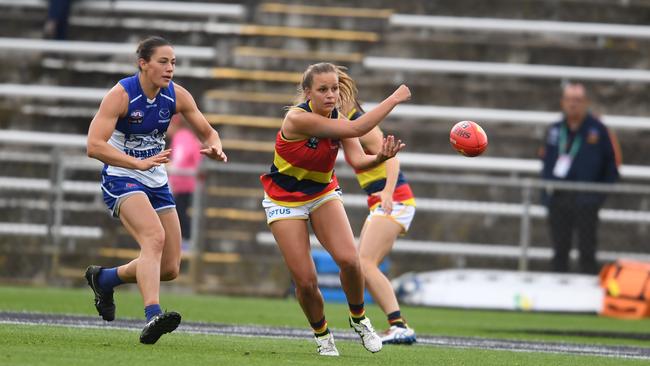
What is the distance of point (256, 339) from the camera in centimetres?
1046

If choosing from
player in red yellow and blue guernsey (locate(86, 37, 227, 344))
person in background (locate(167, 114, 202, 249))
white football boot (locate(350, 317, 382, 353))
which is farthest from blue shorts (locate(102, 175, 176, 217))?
person in background (locate(167, 114, 202, 249))

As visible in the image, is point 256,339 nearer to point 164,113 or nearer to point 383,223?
point 383,223

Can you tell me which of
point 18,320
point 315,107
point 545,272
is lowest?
point 545,272

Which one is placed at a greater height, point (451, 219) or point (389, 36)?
point (389, 36)

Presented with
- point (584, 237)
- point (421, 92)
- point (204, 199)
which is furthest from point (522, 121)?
point (204, 199)

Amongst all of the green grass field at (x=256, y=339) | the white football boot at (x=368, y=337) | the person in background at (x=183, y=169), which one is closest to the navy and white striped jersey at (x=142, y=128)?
the green grass field at (x=256, y=339)

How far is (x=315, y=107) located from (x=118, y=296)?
756cm

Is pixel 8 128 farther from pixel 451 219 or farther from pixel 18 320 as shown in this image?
pixel 18 320

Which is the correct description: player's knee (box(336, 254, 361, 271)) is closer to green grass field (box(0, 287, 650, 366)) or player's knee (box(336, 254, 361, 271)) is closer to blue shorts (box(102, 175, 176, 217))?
green grass field (box(0, 287, 650, 366))

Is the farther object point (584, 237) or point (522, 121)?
point (522, 121)

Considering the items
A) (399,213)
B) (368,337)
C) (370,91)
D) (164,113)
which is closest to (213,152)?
(164,113)

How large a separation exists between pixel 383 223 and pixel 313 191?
2.32 meters

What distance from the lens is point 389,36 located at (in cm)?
2077

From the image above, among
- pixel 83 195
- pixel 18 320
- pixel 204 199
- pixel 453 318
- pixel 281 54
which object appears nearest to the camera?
pixel 18 320
